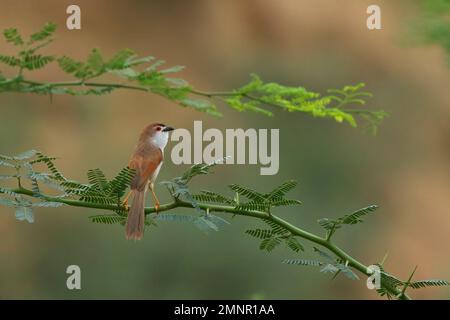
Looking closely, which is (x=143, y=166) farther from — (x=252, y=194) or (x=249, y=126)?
(x=249, y=126)

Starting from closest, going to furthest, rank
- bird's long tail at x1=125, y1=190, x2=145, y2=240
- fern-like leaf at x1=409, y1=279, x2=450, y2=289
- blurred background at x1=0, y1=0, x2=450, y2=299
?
fern-like leaf at x1=409, y1=279, x2=450, y2=289 < bird's long tail at x1=125, y1=190, x2=145, y2=240 < blurred background at x1=0, y1=0, x2=450, y2=299

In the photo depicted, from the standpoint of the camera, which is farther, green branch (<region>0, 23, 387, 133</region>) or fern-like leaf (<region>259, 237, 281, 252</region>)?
fern-like leaf (<region>259, 237, 281, 252</region>)

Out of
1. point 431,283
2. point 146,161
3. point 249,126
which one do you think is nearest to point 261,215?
point 431,283

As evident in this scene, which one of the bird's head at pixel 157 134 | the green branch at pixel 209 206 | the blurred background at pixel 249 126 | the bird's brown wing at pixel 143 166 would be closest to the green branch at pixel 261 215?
the green branch at pixel 209 206

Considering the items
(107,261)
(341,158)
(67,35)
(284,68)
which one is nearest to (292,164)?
(341,158)

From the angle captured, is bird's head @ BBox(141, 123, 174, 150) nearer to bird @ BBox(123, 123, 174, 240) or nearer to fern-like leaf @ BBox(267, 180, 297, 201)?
bird @ BBox(123, 123, 174, 240)

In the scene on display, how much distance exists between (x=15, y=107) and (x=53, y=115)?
0.41m

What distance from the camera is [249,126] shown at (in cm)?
723

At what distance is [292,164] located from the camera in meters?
7.41

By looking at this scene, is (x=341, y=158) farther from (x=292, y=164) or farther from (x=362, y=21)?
(x=362, y=21)

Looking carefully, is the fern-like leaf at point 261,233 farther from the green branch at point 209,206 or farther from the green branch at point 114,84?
the green branch at point 114,84

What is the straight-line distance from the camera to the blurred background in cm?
694

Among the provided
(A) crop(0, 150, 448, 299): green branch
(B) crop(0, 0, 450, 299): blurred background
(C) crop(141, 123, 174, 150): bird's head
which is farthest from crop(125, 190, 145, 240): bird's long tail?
(B) crop(0, 0, 450, 299): blurred background

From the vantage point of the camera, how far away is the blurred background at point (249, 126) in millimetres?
6941
